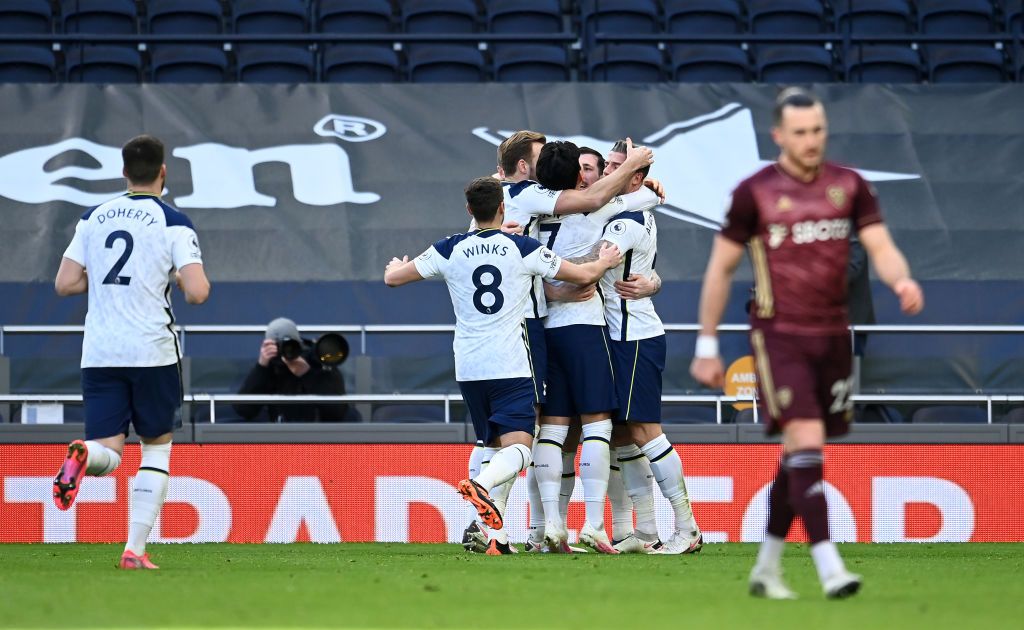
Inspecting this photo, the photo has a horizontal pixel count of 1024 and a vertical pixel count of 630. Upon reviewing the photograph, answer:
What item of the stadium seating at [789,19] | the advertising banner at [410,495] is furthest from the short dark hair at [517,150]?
the stadium seating at [789,19]

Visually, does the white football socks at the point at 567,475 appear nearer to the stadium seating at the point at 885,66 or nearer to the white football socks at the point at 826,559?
the white football socks at the point at 826,559

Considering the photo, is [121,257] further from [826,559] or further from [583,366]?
[826,559]

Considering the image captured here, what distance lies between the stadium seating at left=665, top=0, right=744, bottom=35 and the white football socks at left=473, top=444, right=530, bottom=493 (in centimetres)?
907

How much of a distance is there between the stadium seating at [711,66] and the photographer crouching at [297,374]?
5808 mm

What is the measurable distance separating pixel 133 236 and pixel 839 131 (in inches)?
342

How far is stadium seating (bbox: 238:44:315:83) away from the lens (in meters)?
14.4

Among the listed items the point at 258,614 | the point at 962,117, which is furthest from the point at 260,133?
the point at 258,614

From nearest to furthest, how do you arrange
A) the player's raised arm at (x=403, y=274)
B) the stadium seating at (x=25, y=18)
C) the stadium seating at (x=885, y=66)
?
the player's raised arm at (x=403, y=274) → the stadium seating at (x=885, y=66) → the stadium seating at (x=25, y=18)

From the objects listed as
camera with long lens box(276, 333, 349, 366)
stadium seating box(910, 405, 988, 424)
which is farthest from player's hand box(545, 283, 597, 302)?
stadium seating box(910, 405, 988, 424)

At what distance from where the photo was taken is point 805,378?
4.84 metres

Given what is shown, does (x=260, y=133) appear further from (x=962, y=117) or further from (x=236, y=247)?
(x=962, y=117)

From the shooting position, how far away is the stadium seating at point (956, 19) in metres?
15.5

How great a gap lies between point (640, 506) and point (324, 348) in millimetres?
3077

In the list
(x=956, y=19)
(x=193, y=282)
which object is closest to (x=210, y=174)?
(x=193, y=282)
